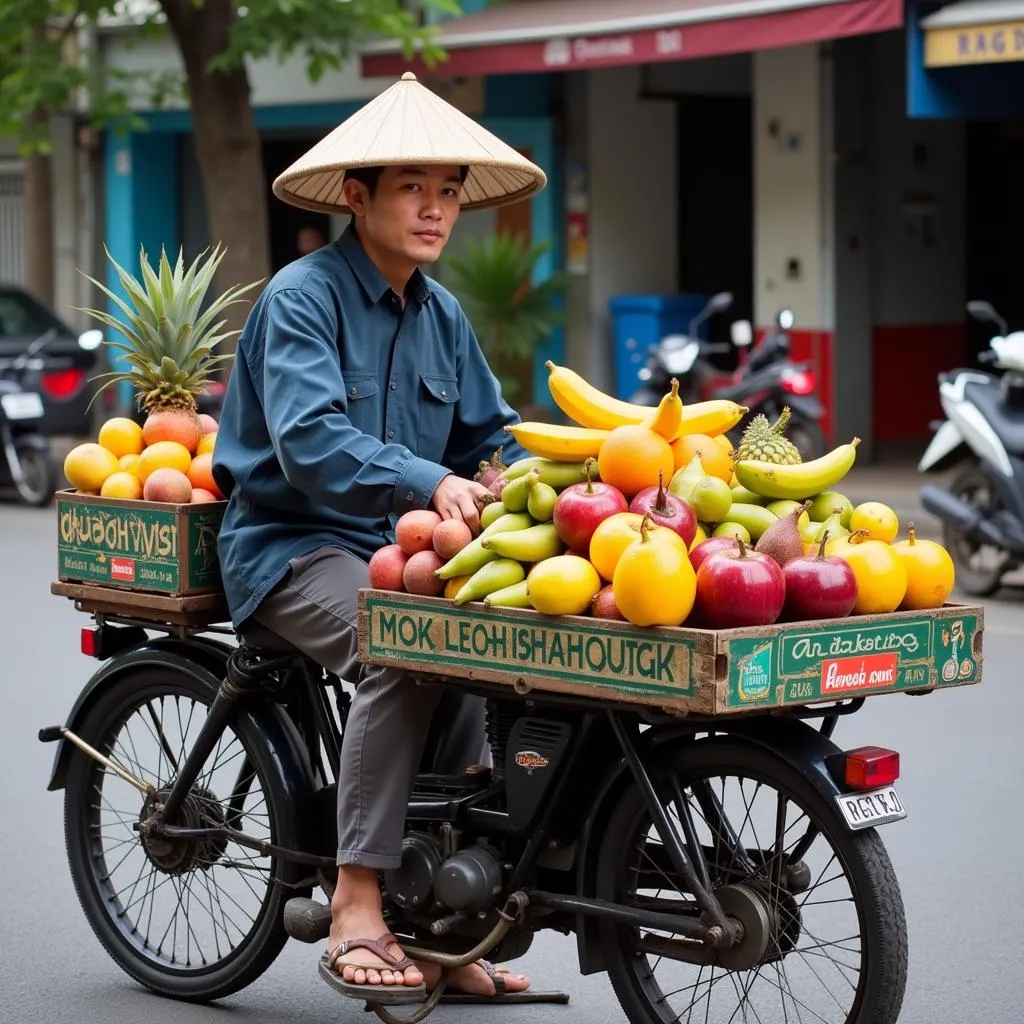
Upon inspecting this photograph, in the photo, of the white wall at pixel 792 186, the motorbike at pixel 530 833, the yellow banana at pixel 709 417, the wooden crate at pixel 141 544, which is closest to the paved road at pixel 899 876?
the motorbike at pixel 530 833

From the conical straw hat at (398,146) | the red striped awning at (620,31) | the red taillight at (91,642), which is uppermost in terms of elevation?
Answer: the red striped awning at (620,31)

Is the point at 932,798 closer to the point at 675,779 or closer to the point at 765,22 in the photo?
the point at 675,779

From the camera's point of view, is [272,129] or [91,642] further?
[272,129]

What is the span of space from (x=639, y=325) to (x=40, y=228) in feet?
24.5

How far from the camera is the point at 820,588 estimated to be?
3760 millimetres

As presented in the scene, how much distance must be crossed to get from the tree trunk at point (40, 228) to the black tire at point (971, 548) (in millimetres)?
14077

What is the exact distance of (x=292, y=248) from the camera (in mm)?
24156

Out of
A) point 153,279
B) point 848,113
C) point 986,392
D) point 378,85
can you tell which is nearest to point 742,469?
point 153,279

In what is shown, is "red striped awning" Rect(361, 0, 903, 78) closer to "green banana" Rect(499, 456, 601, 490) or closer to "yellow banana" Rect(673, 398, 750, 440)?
"yellow banana" Rect(673, 398, 750, 440)

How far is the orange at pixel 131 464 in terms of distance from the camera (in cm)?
502

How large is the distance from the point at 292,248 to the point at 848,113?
858cm

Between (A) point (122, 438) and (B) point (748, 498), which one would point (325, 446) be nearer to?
(B) point (748, 498)

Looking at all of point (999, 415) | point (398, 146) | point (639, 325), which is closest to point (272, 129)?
point (639, 325)

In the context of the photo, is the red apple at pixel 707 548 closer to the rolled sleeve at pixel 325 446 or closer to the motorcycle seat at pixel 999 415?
the rolled sleeve at pixel 325 446
